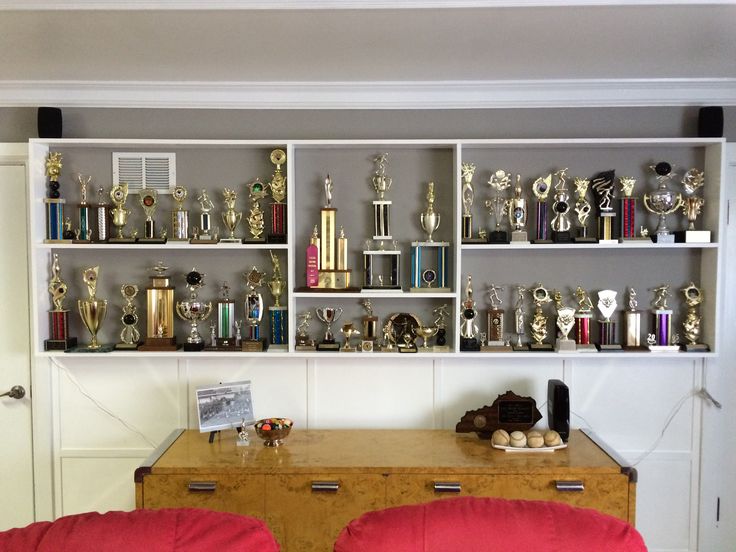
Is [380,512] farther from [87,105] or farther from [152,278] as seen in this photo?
[87,105]

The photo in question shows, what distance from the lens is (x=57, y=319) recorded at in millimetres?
2928

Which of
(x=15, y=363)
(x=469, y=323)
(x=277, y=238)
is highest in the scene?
(x=277, y=238)

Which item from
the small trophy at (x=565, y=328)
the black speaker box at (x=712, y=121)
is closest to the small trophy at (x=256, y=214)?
the small trophy at (x=565, y=328)

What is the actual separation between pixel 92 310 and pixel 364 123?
1.49 meters

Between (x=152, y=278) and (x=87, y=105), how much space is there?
85 cm

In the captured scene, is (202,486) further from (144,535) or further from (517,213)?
(517,213)

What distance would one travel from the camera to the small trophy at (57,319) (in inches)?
114

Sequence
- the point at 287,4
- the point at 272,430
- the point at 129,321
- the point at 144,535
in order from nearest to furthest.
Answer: the point at 144,535, the point at 287,4, the point at 272,430, the point at 129,321

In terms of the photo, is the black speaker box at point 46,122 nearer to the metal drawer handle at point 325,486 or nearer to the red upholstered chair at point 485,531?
the metal drawer handle at point 325,486

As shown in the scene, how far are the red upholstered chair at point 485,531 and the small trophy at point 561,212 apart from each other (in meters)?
1.55

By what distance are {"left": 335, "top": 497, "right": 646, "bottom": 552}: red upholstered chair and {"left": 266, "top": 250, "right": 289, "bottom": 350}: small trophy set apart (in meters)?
1.52

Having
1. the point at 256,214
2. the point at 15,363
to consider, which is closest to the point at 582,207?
the point at 256,214

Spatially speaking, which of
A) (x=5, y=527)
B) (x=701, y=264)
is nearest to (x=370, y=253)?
(x=701, y=264)

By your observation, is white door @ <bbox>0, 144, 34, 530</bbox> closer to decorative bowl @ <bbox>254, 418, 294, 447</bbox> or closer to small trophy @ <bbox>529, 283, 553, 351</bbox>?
decorative bowl @ <bbox>254, 418, 294, 447</bbox>
